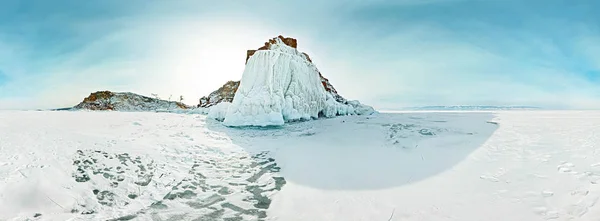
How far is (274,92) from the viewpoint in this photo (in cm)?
1825

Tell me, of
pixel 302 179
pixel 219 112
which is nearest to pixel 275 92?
pixel 219 112

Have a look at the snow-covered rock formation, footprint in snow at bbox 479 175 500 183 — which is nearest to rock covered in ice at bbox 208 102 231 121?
the snow-covered rock formation

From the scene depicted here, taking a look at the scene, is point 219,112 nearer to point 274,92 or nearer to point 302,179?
point 274,92

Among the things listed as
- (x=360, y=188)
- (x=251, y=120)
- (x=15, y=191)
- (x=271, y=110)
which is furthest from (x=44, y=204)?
(x=271, y=110)

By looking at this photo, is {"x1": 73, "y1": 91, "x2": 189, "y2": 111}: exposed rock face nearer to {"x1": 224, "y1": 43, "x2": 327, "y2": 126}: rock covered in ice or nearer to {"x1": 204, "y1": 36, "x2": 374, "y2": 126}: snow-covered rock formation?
{"x1": 204, "y1": 36, "x2": 374, "y2": 126}: snow-covered rock formation

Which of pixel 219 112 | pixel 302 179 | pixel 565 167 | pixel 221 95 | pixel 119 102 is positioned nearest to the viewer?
pixel 565 167

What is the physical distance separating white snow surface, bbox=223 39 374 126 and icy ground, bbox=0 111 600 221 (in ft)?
25.7

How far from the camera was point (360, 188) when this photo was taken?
194 inches

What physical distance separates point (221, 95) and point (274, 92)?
39.9 metres

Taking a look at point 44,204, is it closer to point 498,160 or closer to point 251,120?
point 498,160

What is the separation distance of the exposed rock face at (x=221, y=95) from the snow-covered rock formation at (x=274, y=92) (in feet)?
110

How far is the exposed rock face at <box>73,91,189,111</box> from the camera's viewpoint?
6538 centimetres

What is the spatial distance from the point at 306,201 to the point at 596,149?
6454 millimetres

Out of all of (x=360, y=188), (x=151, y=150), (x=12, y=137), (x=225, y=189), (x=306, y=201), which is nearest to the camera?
(x=306, y=201)
